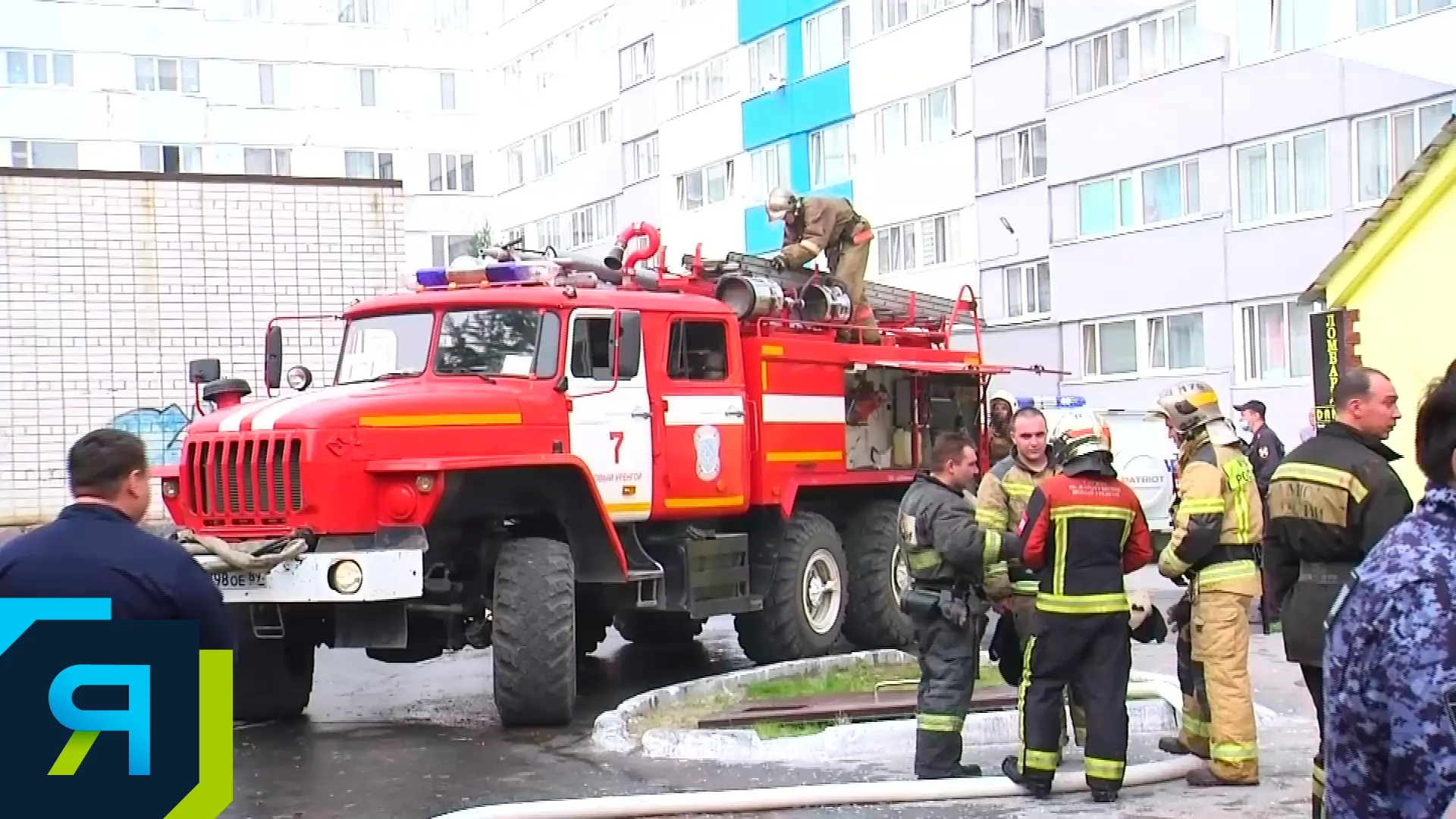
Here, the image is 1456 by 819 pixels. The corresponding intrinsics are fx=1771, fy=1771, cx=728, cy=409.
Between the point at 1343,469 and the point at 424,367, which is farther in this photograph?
the point at 424,367

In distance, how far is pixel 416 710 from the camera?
37.8 feet

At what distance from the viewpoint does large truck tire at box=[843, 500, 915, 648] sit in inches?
537

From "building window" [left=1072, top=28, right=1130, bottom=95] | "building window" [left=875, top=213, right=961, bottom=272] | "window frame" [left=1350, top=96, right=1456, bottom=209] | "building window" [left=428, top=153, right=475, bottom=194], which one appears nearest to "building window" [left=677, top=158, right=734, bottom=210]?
"building window" [left=875, top=213, right=961, bottom=272]

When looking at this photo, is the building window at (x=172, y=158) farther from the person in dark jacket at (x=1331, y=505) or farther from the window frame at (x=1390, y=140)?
the person in dark jacket at (x=1331, y=505)

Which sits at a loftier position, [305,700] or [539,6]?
[539,6]

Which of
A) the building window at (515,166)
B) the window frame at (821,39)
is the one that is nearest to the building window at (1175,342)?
the window frame at (821,39)

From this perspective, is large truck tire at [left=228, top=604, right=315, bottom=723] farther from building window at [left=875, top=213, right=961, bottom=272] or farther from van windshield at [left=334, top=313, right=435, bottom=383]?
building window at [left=875, top=213, right=961, bottom=272]

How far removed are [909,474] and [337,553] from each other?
5.85 meters

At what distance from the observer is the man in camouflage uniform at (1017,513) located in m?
8.22

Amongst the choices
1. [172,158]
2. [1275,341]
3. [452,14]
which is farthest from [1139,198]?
[172,158]

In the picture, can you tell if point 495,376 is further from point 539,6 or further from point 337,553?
point 539,6

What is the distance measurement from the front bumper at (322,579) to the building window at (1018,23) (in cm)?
2512

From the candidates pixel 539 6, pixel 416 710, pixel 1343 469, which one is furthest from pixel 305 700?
pixel 539 6

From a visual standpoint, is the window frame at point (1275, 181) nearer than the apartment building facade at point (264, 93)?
Yes
